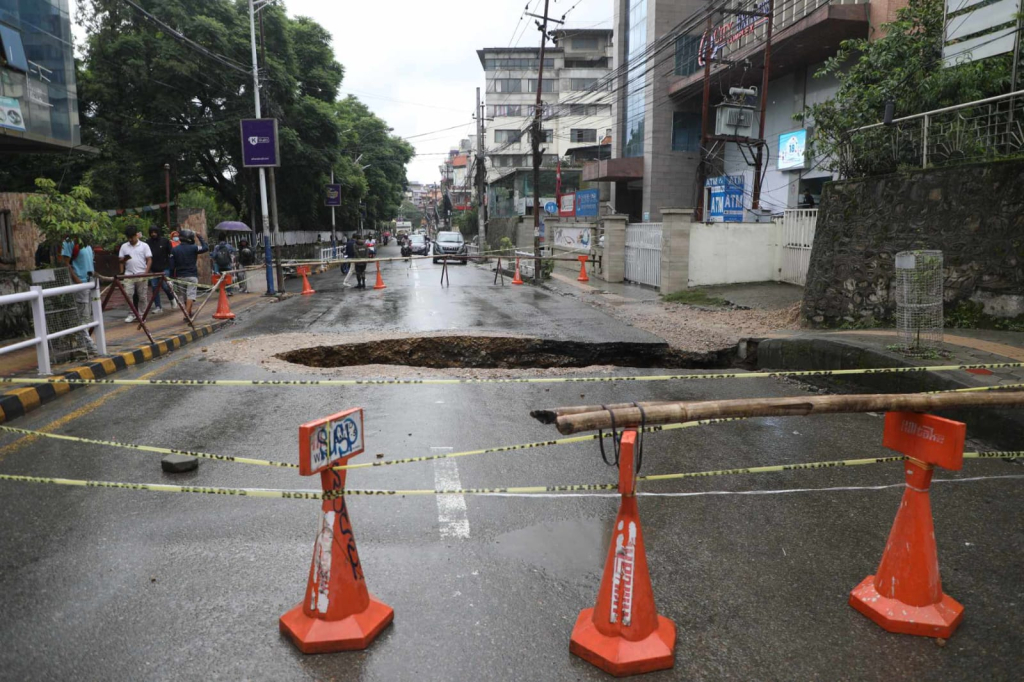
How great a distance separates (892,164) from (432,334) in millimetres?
7823

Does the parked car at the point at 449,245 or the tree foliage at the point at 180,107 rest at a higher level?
the tree foliage at the point at 180,107

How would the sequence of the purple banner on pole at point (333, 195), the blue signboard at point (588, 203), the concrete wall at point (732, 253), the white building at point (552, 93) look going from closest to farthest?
the concrete wall at point (732, 253) < the blue signboard at point (588, 203) < the purple banner on pole at point (333, 195) < the white building at point (552, 93)

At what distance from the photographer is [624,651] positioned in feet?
9.45

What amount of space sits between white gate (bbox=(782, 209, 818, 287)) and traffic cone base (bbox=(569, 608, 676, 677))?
15.1 m

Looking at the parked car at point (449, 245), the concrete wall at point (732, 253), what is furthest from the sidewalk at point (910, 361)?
the parked car at point (449, 245)

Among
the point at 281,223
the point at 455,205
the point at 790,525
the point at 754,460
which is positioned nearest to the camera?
the point at 790,525

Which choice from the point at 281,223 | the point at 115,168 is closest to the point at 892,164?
the point at 115,168

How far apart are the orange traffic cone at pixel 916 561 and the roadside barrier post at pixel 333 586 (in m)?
2.32

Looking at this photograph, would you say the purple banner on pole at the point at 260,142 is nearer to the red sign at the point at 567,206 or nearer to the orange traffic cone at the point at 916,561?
the orange traffic cone at the point at 916,561

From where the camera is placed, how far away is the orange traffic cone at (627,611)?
2875 millimetres

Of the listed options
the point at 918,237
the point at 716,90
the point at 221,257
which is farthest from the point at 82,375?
the point at 716,90

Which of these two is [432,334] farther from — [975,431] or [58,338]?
[975,431]

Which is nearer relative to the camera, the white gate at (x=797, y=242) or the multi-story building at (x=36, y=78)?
the multi-story building at (x=36, y=78)

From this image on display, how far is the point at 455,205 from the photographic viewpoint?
347 ft
